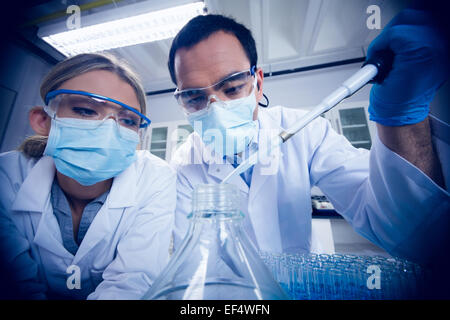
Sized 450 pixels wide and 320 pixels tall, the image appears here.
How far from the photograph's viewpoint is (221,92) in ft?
2.59

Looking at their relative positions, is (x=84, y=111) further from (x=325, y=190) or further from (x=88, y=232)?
(x=325, y=190)

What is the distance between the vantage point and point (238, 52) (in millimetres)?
849

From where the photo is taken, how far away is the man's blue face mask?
643mm

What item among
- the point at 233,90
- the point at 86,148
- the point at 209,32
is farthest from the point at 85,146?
the point at 209,32

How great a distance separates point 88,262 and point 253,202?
63cm

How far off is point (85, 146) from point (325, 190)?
99 cm

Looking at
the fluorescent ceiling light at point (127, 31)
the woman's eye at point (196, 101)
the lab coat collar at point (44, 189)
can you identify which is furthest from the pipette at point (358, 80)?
the fluorescent ceiling light at point (127, 31)

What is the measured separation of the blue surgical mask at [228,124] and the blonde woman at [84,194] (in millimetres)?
250

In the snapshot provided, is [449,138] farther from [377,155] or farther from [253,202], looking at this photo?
[253,202]

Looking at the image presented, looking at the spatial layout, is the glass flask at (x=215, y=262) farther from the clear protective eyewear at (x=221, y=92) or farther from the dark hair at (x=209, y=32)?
the dark hair at (x=209, y=32)

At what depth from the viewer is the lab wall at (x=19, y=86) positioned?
186 cm

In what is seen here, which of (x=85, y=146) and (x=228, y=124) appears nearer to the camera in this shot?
(x=85, y=146)

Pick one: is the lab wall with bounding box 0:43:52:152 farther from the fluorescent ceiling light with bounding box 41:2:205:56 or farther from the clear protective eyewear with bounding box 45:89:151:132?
the clear protective eyewear with bounding box 45:89:151:132

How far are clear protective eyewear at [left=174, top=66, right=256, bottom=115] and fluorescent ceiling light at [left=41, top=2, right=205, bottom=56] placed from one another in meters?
1.04
